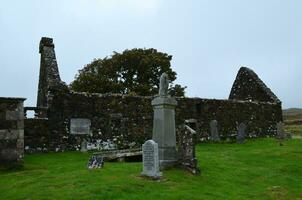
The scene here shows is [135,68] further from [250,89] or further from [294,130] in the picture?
[294,130]

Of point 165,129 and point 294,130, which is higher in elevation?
point 294,130

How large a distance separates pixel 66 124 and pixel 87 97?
1881 mm

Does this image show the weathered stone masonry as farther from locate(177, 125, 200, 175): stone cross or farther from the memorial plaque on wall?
locate(177, 125, 200, 175): stone cross

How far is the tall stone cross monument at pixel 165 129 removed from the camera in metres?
15.6

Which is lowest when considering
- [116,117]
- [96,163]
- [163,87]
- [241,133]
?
[96,163]

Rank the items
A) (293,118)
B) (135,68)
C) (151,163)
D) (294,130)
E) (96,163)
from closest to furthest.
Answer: (151,163)
(96,163)
(294,130)
(135,68)
(293,118)

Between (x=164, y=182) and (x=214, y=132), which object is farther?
(x=214, y=132)

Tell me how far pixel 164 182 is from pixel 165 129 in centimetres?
297

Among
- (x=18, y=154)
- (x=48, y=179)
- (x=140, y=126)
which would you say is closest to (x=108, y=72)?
(x=140, y=126)

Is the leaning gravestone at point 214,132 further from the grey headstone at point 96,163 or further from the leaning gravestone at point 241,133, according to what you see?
the grey headstone at point 96,163

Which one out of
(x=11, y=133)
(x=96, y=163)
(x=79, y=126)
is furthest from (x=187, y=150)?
(x=79, y=126)

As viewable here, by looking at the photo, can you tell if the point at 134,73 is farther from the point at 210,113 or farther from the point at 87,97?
the point at 87,97

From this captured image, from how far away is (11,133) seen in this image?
664 inches

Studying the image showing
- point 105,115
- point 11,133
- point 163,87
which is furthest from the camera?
point 105,115
